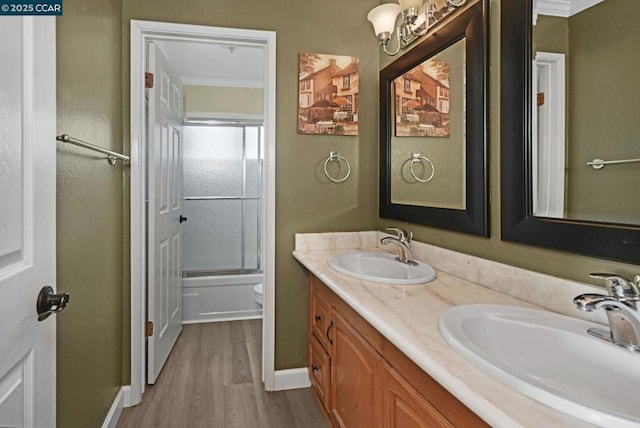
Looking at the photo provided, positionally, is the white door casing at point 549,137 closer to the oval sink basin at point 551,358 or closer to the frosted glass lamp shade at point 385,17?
the oval sink basin at point 551,358

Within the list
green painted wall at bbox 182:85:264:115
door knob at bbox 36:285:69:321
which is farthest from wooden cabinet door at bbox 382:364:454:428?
green painted wall at bbox 182:85:264:115

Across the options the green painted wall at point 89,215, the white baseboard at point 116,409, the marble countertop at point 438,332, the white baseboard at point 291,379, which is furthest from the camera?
the white baseboard at point 291,379

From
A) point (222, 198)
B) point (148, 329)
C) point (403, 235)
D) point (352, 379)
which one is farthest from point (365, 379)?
point (222, 198)

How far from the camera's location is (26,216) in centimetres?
87

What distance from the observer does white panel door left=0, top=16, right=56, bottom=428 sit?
0.78 meters

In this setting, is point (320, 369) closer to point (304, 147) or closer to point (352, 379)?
point (352, 379)

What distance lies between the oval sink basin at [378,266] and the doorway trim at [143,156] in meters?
0.50

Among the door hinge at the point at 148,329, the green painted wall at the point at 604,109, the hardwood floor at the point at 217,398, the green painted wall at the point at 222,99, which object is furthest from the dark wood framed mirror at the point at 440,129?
the green painted wall at the point at 222,99

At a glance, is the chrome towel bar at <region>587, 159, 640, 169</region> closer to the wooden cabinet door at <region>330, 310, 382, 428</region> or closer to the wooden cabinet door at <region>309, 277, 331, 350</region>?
the wooden cabinet door at <region>330, 310, 382, 428</region>

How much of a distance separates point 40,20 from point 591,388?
1517 mm

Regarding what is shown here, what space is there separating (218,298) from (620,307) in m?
3.28

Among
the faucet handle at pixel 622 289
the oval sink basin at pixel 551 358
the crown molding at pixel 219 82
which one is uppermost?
the crown molding at pixel 219 82

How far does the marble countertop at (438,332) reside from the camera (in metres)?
0.59

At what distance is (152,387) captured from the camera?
2.30 meters
